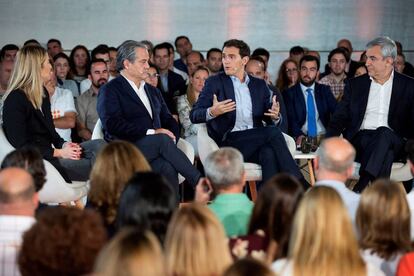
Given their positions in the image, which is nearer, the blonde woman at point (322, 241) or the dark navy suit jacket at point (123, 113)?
the blonde woman at point (322, 241)

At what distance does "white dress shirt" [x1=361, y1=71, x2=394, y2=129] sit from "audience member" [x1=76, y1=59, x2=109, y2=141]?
91.1 inches

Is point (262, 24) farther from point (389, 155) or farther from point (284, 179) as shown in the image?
point (284, 179)

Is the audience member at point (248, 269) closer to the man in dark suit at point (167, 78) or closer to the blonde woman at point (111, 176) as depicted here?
the blonde woman at point (111, 176)

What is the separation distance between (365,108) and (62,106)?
7.92 ft

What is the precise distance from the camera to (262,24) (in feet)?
35.3

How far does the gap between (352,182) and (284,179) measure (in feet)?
15.2

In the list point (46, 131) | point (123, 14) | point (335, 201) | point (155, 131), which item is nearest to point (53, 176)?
point (46, 131)

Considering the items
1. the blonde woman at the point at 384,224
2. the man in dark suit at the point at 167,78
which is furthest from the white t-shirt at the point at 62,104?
the blonde woman at the point at 384,224

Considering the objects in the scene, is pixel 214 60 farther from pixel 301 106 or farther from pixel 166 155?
pixel 166 155

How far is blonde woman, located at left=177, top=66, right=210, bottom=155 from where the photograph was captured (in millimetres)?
8125

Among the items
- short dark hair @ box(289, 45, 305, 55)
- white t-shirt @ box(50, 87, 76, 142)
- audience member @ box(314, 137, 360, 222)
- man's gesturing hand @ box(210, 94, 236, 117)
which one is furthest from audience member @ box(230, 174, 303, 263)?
short dark hair @ box(289, 45, 305, 55)

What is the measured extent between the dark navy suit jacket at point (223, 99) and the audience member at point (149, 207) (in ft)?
10.1

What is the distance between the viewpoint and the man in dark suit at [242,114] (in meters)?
6.66

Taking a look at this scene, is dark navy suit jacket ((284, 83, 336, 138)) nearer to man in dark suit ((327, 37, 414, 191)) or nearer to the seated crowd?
the seated crowd
